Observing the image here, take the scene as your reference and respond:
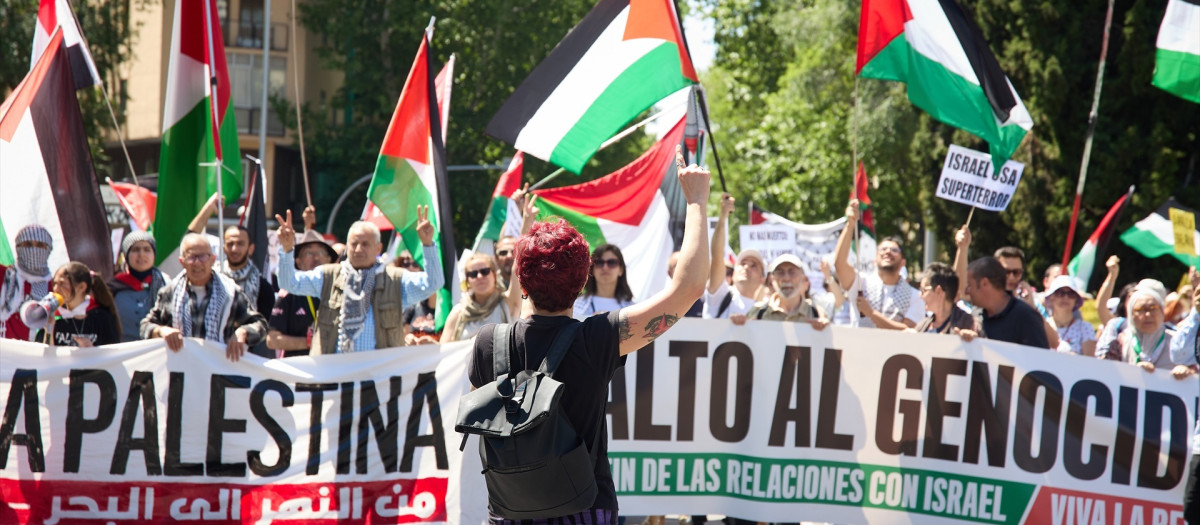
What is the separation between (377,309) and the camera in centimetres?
681

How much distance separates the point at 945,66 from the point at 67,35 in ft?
20.2

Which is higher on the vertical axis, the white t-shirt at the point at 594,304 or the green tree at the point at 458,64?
the green tree at the point at 458,64

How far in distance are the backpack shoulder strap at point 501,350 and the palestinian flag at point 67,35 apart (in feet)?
21.8

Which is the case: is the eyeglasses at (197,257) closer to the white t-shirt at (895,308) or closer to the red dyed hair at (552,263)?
the red dyed hair at (552,263)

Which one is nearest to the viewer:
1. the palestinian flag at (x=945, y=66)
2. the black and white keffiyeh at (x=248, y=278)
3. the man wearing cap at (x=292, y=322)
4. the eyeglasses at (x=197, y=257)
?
the eyeglasses at (x=197, y=257)

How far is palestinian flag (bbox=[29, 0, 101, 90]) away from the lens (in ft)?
29.7

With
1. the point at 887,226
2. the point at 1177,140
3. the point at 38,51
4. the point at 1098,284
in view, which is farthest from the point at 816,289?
the point at 887,226

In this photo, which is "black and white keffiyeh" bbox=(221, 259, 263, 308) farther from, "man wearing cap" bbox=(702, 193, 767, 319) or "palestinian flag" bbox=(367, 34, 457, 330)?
"man wearing cap" bbox=(702, 193, 767, 319)

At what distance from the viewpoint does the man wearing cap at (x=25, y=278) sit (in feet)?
23.5

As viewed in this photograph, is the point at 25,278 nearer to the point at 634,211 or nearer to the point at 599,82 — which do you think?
the point at 599,82

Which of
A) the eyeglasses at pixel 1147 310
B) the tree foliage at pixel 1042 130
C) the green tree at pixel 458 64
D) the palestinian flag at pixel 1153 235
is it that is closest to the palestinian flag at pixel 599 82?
the eyeglasses at pixel 1147 310

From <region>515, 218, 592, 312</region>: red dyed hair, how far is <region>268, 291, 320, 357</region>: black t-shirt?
13.7 ft

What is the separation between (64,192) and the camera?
24.8 ft

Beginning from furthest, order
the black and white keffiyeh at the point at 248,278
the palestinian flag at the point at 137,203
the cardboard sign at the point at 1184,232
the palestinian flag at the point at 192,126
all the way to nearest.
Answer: the palestinian flag at the point at 137,203 → the cardboard sign at the point at 1184,232 → the palestinian flag at the point at 192,126 → the black and white keffiyeh at the point at 248,278
